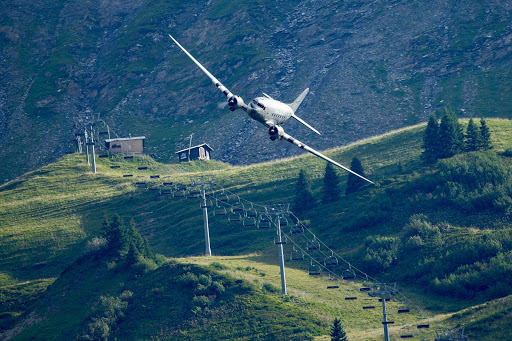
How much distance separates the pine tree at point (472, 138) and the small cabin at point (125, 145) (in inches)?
3131

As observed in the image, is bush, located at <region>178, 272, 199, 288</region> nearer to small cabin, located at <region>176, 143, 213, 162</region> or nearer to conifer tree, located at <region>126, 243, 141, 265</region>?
conifer tree, located at <region>126, 243, 141, 265</region>

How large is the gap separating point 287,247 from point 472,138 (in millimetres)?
41330

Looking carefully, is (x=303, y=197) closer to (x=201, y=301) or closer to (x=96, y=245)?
(x=96, y=245)

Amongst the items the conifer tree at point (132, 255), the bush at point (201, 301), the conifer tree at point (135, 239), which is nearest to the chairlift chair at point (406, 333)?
the bush at point (201, 301)

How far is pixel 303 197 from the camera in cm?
11831

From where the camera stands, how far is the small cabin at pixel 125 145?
538 ft

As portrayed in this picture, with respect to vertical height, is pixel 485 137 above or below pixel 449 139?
below

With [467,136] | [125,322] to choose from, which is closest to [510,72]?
[467,136]

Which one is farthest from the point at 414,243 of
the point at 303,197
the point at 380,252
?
the point at 303,197

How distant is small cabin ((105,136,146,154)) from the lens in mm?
164125

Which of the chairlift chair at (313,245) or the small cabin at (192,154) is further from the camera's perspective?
the small cabin at (192,154)

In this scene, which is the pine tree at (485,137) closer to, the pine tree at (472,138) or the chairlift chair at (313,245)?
the pine tree at (472,138)

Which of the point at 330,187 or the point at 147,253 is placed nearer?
the point at 147,253

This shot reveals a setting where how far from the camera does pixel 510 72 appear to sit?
177000 mm
